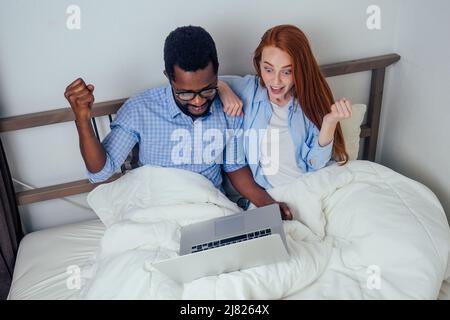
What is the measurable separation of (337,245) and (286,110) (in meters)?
0.40

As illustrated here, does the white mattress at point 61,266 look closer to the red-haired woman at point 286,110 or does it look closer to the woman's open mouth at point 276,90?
the red-haired woman at point 286,110

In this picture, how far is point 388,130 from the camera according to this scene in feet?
5.39

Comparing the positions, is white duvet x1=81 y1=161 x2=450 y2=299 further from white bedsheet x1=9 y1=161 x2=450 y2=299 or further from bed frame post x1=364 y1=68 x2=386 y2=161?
bed frame post x1=364 y1=68 x2=386 y2=161

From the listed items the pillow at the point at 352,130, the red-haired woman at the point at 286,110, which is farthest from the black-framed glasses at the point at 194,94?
the pillow at the point at 352,130

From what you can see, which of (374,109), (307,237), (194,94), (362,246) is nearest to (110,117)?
(194,94)

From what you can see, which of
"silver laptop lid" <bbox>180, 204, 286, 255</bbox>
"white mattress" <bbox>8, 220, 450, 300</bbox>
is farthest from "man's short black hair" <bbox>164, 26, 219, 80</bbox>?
"white mattress" <bbox>8, 220, 450, 300</bbox>

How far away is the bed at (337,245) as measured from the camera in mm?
1034

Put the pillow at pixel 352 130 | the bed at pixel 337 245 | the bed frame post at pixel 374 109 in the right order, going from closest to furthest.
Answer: the bed at pixel 337 245, the pillow at pixel 352 130, the bed frame post at pixel 374 109

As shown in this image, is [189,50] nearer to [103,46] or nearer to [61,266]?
[103,46]

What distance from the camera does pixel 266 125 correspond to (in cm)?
127

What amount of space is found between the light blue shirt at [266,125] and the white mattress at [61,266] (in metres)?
0.30

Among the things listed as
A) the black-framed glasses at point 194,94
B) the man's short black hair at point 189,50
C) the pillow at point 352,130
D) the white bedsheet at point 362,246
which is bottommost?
the white bedsheet at point 362,246

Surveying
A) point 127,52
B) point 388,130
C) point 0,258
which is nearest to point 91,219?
point 0,258

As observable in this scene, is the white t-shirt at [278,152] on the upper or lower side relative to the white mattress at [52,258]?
upper
